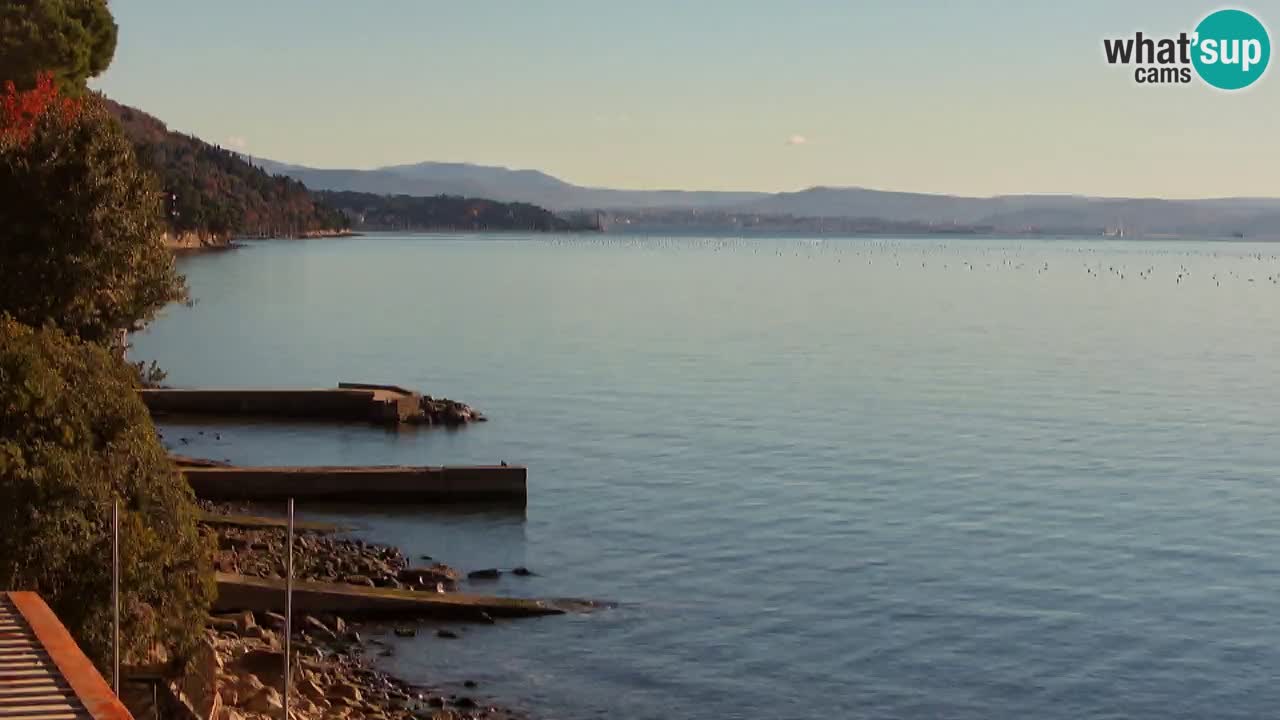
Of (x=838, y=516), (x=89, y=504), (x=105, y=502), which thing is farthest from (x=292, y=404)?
(x=89, y=504)

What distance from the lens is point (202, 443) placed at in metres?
55.6

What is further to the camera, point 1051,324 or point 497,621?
point 1051,324

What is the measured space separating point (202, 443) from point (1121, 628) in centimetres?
3303

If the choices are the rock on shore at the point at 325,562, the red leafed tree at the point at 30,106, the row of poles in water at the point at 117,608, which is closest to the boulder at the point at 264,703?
the row of poles in water at the point at 117,608

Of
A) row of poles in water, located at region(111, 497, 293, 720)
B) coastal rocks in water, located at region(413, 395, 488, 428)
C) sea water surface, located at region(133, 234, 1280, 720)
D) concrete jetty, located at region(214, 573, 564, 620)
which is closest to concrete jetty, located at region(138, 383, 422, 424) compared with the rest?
coastal rocks in water, located at region(413, 395, 488, 428)

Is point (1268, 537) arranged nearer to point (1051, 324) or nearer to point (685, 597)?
point (685, 597)

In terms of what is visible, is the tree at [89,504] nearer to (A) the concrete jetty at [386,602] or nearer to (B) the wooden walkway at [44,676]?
(B) the wooden walkway at [44,676]

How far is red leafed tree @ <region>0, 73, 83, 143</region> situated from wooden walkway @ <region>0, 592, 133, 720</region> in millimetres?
26541

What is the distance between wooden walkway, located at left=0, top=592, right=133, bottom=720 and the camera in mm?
12992

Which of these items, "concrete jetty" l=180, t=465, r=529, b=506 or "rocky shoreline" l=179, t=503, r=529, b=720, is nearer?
"rocky shoreline" l=179, t=503, r=529, b=720

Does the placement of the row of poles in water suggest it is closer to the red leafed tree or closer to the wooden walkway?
the wooden walkway

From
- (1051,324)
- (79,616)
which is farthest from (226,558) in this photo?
(1051,324)

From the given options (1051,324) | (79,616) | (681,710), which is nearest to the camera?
(79,616)

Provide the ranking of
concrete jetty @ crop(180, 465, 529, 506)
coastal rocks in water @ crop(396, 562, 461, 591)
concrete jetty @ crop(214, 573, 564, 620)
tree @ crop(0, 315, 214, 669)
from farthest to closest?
concrete jetty @ crop(180, 465, 529, 506)
coastal rocks in water @ crop(396, 562, 461, 591)
concrete jetty @ crop(214, 573, 564, 620)
tree @ crop(0, 315, 214, 669)
